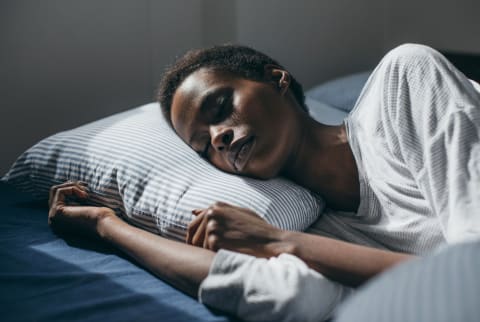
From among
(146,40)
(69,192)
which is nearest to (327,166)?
(69,192)

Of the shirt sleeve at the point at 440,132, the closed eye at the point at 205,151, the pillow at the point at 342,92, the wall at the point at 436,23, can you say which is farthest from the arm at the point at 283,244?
the wall at the point at 436,23

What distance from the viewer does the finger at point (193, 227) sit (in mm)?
1055

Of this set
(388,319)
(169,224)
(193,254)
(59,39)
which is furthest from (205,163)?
(59,39)

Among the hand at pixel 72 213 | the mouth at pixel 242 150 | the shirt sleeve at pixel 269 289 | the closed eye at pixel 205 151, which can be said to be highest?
the mouth at pixel 242 150

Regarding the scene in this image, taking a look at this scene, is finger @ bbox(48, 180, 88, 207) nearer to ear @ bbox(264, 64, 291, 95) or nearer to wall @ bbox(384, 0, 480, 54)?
ear @ bbox(264, 64, 291, 95)

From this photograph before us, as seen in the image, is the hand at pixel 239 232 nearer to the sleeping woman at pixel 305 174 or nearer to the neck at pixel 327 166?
the sleeping woman at pixel 305 174

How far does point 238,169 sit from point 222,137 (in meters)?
0.07

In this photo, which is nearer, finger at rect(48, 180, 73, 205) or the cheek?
the cheek

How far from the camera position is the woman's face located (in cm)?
115

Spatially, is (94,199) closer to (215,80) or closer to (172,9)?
(215,80)

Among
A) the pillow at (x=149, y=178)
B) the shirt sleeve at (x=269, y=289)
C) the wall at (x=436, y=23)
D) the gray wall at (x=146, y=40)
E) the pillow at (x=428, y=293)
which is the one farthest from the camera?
the wall at (x=436, y=23)

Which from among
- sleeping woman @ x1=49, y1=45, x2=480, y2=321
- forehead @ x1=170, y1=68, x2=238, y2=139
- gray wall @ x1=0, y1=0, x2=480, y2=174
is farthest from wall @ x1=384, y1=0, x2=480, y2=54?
forehead @ x1=170, y1=68, x2=238, y2=139

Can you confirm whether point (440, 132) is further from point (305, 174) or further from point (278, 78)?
point (278, 78)

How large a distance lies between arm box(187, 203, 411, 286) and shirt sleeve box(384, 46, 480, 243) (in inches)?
4.1
